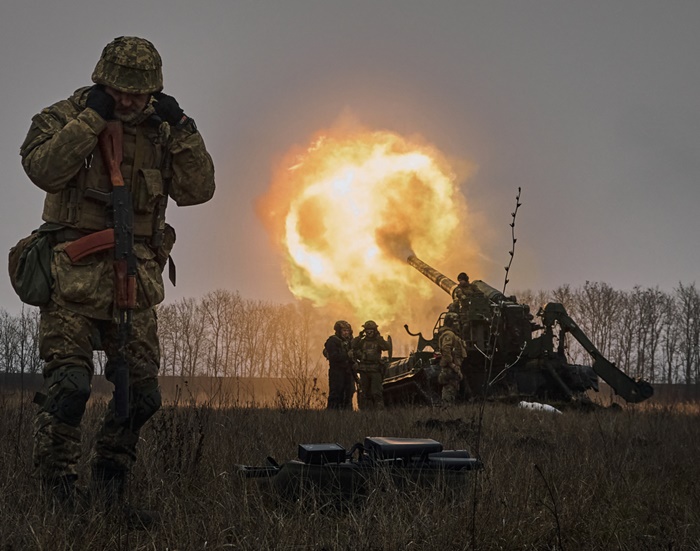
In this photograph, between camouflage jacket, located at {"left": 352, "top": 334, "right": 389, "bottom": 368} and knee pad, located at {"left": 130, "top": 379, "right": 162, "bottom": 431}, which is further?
camouflage jacket, located at {"left": 352, "top": 334, "right": 389, "bottom": 368}

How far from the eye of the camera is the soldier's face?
3768 mm

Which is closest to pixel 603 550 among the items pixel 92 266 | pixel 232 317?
pixel 92 266

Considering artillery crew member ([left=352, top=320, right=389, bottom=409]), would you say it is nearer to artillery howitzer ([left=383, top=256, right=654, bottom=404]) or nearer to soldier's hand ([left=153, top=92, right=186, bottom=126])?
artillery howitzer ([left=383, top=256, right=654, bottom=404])

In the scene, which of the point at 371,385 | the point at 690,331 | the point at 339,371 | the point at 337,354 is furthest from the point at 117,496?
Result: the point at 690,331

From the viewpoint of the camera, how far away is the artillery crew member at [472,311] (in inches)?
647

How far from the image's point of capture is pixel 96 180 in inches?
148

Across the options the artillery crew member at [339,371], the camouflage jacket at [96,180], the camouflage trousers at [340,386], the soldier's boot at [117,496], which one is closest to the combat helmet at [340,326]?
the artillery crew member at [339,371]

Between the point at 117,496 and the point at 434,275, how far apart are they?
16.3m

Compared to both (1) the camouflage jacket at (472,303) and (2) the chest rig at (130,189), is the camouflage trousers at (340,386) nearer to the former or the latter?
(1) the camouflage jacket at (472,303)

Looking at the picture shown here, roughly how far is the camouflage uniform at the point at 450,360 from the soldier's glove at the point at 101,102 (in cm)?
1241

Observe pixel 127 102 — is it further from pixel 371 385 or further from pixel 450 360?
pixel 371 385

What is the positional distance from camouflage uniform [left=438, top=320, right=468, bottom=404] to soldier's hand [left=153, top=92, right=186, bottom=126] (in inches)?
477

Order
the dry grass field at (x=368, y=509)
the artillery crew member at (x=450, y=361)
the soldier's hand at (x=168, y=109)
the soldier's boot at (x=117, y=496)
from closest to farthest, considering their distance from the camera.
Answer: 1. the dry grass field at (x=368, y=509)
2. the soldier's boot at (x=117, y=496)
3. the soldier's hand at (x=168, y=109)
4. the artillery crew member at (x=450, y=361)

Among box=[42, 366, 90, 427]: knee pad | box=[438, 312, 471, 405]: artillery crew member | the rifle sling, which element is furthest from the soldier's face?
box=[438, 312, 471, 405]: artillery crew member
